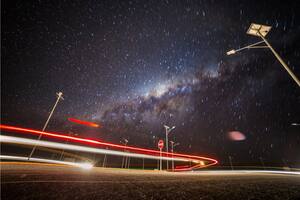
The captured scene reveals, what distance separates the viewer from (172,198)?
9.66 ft

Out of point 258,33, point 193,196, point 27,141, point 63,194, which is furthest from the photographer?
point 27,141

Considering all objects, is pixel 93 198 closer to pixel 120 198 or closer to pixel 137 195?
pixel 120 198

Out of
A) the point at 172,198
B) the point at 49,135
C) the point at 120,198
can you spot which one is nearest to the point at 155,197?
the point at 172,198

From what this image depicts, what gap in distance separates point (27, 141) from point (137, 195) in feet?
70.7

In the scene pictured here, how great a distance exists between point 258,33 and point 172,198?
917cm

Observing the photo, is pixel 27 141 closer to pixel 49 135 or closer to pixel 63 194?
pixel 49 135

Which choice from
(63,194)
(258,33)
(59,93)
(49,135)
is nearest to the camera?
(63,194)

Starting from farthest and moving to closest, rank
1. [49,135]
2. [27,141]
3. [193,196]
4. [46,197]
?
[27,141] → [49,135] → [193,196] → [46,197]

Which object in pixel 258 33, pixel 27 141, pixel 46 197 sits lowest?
pixel 46 197

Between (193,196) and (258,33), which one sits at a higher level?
(258,33)

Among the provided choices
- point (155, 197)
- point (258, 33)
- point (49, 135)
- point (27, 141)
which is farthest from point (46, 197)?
point (27, 141)

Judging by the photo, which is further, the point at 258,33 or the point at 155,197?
the point at 258,33

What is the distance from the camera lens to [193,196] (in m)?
3.13

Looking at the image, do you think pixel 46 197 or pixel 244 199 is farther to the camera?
pixel 244 199
